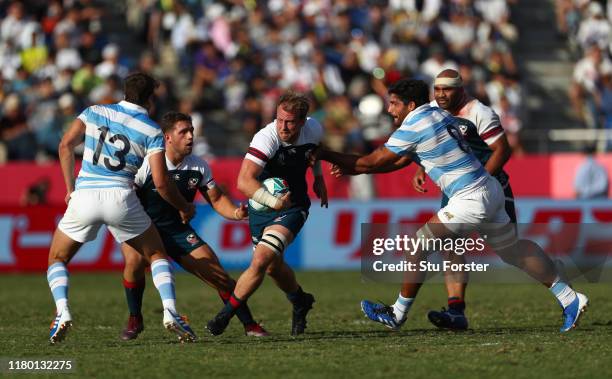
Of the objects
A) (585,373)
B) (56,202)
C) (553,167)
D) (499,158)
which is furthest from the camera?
(553,167)

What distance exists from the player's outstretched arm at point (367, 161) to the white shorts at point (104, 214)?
5.86ft

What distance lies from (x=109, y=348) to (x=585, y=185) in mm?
14191

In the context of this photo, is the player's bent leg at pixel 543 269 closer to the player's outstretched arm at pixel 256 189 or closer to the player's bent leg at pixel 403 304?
the player's bent leg at pixel 403 304

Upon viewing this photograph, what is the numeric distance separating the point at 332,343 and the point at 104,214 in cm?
222

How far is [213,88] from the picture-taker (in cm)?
2498

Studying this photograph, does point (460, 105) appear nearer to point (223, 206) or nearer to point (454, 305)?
point (454, 305)

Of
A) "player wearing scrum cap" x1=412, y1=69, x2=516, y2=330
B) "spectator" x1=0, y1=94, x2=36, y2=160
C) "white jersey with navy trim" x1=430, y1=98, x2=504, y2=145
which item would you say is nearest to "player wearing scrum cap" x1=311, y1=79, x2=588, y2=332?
"player wearing scrum cap" x1=412, y1=69, x2=516, y2=330

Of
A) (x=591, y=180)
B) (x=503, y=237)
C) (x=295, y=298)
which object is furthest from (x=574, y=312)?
(x=591, y=180)

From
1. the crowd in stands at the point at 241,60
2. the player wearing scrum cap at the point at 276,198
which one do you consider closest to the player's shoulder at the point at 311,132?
the player wearing scrum cap at the point at 276,198

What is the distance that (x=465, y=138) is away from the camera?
11.8 metres

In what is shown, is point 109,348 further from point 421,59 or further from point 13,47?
point 421,59

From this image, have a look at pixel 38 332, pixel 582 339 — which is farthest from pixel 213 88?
pixel 582 339

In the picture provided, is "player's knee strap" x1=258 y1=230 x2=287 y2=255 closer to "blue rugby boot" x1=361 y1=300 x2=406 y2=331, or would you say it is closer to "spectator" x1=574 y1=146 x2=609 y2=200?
"blue rugby boot" x1=361 y1=300 x2=406 y2=331

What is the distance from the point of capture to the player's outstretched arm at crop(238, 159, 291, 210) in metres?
10.5
